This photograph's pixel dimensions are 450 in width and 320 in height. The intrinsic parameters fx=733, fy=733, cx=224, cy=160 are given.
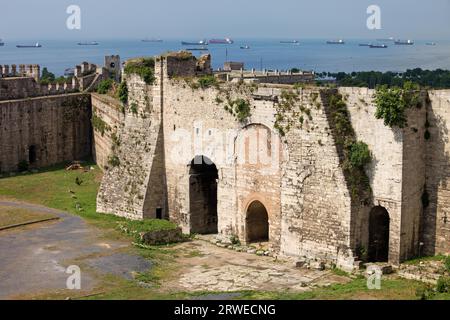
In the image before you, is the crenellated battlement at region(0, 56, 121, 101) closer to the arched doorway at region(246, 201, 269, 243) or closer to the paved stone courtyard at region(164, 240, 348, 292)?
the arched doorway at region(246, 201, 269, 243)

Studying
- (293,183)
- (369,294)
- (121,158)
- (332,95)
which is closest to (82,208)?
(121,158)

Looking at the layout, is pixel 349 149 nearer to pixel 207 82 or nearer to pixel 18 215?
pixel 207 82

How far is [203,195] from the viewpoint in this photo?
29078 mm

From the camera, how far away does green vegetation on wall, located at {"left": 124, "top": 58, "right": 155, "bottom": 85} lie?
2959 cm

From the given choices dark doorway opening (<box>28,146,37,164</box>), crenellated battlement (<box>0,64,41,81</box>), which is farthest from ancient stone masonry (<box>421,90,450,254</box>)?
crenellated battlement (<box>0,64,41,81</box>)

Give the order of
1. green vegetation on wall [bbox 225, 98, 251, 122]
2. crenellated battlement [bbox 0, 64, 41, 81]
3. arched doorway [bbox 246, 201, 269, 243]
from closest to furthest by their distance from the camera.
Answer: green vegetation on wall [bbox 225, 98, 251, 122], arched doorway [bbox 246, 201, 269, 243], crenellated battlement [bbox 0, 64, 41, 81]

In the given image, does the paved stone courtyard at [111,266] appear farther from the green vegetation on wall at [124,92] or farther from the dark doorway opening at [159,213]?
the green vegetation on wall at [124,92]

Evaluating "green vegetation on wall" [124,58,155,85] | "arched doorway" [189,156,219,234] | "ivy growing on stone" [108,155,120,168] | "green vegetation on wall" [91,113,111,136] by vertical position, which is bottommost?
"arched doorway" [189,156,219,234]

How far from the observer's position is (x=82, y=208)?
102 ft

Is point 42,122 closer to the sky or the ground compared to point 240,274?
closer to the sky

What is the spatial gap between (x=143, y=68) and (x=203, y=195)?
18.8ft

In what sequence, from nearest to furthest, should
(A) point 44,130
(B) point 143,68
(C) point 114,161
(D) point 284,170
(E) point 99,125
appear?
(D) point 284,170 < (B) point 143,68 < (C) point 114,161 < (E) point 99,125 < (A) point 44,130

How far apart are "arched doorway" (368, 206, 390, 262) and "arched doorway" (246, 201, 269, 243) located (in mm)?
4360

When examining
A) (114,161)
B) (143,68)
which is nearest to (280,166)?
(143,68)
